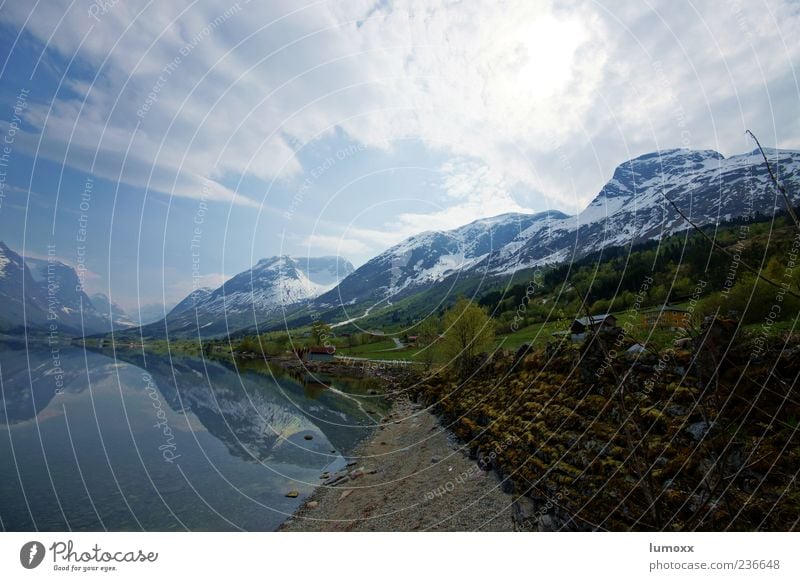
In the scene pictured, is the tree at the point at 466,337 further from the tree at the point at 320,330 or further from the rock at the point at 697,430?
the rock at the point at 697,430

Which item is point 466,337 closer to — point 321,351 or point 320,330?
point 320,330

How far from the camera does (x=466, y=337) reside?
26812 mm

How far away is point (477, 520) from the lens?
9656 mm

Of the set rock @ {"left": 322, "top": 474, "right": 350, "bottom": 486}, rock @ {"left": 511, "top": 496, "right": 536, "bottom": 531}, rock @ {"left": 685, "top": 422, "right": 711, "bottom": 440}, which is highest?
rock @ {"left": 685, "top": 422, "right": 711, "bottom": 440}

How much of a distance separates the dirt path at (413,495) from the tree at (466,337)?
756 cm

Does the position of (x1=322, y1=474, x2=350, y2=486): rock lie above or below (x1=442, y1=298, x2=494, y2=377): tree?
below

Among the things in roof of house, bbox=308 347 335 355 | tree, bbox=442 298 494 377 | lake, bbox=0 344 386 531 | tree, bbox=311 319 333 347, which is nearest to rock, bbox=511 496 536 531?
lake, bbox=0 344 386 531

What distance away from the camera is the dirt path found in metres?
10.1

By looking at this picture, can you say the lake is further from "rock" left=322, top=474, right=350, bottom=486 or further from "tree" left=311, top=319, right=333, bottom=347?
"tree" left=311, top=319, right=333, bottom=347

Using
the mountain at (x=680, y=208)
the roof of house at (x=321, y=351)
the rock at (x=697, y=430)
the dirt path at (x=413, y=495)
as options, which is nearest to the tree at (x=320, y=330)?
the roof of house at (x=321, y=351)

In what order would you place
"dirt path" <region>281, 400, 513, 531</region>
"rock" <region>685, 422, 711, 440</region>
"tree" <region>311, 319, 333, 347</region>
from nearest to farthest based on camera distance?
"rock" <region>685, 422, 711, 440</region> → "dirt path" <region>281, 400, 513, 531</region> → "tree" <region>311, 319, 333, 347</region>

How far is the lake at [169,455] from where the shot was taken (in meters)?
12.8
